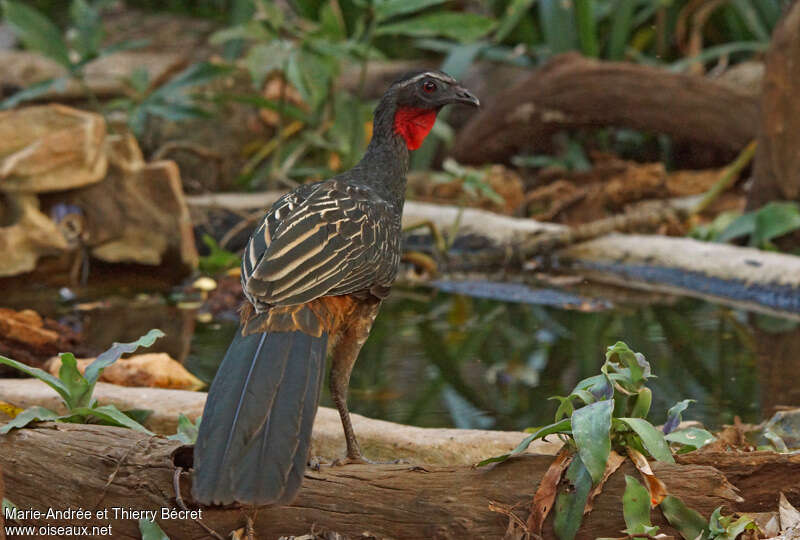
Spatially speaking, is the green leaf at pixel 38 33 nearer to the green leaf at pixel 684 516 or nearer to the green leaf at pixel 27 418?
the green leaf at pixel 27 418

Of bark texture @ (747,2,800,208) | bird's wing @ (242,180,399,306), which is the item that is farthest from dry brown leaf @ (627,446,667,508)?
bark texture @ (747,2,800,208)

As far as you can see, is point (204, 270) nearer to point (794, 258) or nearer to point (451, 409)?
point (451, 409)

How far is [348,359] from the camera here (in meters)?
2.57

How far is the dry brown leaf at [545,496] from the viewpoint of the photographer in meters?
1.99

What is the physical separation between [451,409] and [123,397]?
44.5 inches

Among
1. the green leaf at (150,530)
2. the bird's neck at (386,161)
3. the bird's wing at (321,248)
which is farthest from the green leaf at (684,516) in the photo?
the bird's neck at (386,161)

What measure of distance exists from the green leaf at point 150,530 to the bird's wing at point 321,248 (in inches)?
19.4

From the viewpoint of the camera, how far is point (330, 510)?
6.70ft

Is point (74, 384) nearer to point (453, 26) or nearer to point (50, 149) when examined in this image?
point (50, 149)

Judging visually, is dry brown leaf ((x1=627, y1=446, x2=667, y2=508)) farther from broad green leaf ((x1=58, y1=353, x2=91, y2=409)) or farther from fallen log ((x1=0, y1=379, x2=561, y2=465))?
broad green leaf ((x1=58, y1=353, x2=91, y2=409))

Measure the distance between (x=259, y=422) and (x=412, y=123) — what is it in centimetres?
131

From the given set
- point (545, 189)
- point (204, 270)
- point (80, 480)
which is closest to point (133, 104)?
point (204, 270)

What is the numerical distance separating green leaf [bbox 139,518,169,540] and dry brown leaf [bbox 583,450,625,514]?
31.8 inches

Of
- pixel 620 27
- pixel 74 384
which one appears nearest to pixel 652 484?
pixel 74 384
